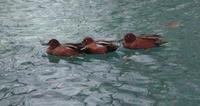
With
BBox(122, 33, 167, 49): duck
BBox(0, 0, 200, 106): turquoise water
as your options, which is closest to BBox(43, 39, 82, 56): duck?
BBox(0, 0, 200, 106): turquoise water

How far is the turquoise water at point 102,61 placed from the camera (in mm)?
8930

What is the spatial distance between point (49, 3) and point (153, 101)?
1097 cm

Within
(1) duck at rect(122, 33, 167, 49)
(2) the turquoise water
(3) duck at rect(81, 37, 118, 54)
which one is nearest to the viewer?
(2) the turquoise water

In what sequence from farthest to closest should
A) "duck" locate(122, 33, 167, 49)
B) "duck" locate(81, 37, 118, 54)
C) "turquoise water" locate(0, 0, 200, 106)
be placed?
"duck" locate(122, 33, 167, 49)
"duck" locate(81, 37, 118, 54)
"turquoise water" locate(0, 0, 200, 106)

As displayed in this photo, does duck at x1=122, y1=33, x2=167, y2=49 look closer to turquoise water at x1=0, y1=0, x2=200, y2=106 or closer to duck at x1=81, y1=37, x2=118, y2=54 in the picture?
turquoise water at x1=0, y1=0, x2=200, y2=106

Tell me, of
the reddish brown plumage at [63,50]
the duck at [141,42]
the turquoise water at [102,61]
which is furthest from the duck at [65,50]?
the duck at [141,42]

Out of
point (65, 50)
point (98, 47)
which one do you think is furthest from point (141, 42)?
point (65, 50)

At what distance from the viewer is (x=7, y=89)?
9.53 metres

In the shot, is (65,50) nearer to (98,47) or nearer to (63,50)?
(63,50)

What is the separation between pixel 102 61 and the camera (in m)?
11.0

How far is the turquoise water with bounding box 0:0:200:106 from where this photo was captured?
893 cm

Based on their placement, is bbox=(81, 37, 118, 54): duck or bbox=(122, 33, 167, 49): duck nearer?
bbox=(81, 37, 118, 54): duck

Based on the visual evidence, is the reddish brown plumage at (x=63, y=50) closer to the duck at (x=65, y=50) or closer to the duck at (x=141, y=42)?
the duck at (x=65, y=50)

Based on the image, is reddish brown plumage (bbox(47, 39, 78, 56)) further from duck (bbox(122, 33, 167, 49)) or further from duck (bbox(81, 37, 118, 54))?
duck (bbox(122, 33, 167, 49))
